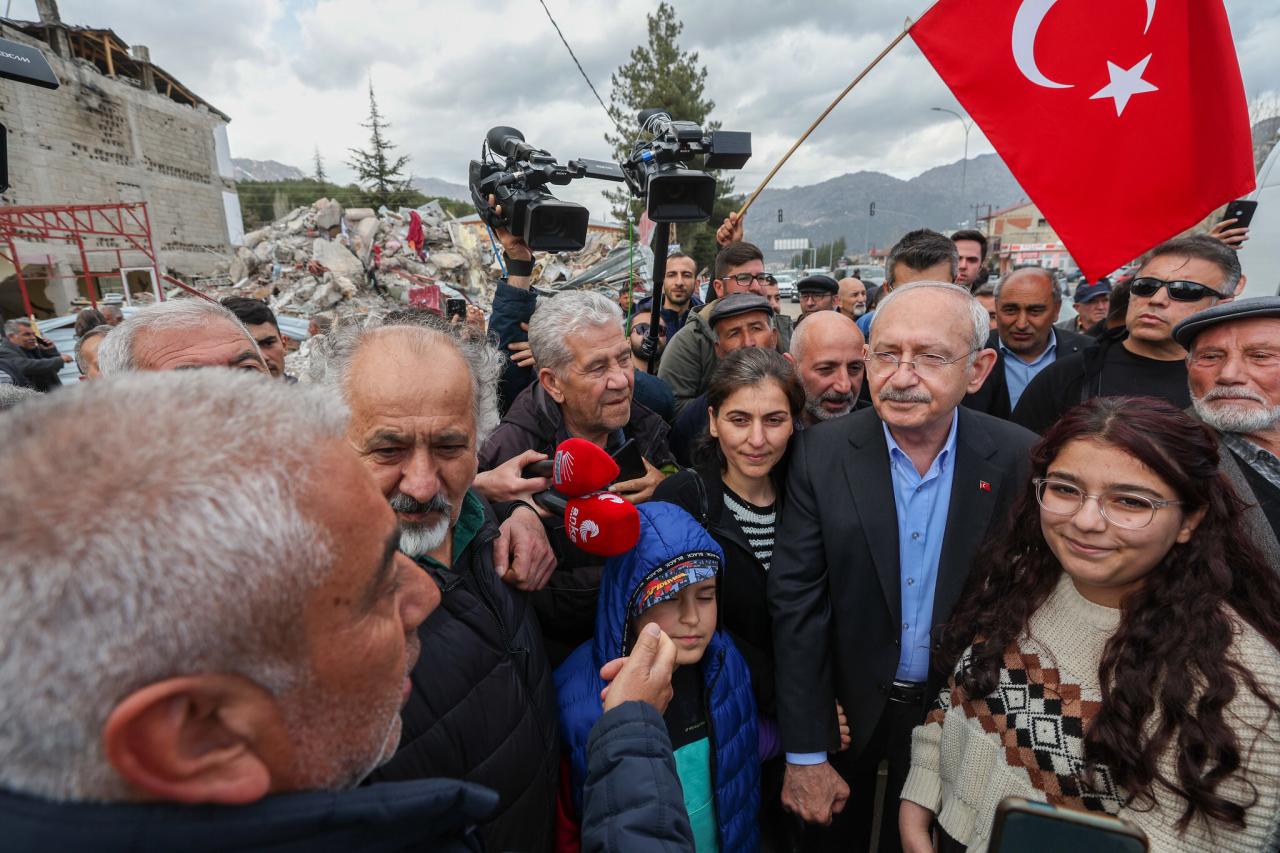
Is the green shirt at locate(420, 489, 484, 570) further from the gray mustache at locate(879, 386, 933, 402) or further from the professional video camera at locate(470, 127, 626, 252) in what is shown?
the professional video camera at locate(470, 127, 626, 252)

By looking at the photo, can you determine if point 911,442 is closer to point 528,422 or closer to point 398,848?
point 528,422

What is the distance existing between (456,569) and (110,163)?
3281 cm

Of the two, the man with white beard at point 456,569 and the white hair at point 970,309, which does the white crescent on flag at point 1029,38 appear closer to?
the white hair at point 970,309

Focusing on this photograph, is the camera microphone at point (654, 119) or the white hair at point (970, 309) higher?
the camera microphone at point (654, 119)

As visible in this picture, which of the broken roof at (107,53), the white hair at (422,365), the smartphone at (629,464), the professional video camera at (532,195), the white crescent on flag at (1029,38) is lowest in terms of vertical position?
the smartphone at (629,464)

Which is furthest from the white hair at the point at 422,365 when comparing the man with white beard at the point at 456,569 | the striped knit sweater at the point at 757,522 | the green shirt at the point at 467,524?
the striped knit sweater at the point at 757,522

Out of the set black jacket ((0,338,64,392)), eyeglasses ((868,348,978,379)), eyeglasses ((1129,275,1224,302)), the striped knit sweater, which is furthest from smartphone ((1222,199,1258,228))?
black jacket ((0,338,64,392))

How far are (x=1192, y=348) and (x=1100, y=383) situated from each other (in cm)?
86

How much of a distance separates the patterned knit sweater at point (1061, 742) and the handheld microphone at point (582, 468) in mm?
1092

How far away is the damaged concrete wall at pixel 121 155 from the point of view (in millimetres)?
20547

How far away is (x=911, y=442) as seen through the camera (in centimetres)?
202

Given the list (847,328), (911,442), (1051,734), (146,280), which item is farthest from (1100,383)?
(146,280)

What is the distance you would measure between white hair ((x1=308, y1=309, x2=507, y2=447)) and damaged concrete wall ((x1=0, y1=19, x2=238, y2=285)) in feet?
81.9

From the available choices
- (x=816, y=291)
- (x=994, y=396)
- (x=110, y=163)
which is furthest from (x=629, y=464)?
(x=110, y=163)
